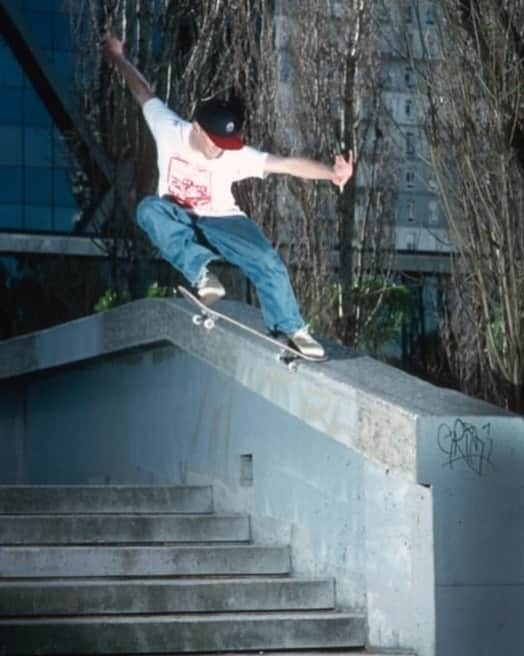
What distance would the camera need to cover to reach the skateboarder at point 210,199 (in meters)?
10.0

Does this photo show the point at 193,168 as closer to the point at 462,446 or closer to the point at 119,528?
the point at 119,528

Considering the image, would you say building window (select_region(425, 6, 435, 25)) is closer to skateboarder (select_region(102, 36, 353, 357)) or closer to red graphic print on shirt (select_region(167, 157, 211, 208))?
skateboarder (select_region(102, 36, 353, 357))

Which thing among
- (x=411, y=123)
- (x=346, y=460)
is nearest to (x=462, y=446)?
(x=346, y=460)

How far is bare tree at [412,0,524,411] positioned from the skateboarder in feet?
6.35

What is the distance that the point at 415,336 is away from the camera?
3050 cm

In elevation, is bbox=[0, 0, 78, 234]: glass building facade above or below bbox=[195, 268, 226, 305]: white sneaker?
above

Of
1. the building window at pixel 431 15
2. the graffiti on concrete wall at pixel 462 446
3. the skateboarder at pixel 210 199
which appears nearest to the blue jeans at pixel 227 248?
the skateboarder at pixel 210 199

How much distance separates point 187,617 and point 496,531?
1.66 meters

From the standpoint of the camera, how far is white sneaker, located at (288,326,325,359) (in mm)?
10117

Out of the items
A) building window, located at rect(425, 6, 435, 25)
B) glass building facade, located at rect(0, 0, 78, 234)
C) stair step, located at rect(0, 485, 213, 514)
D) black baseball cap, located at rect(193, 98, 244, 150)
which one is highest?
glass building facade, located at rect(0, 0, 78, 234)

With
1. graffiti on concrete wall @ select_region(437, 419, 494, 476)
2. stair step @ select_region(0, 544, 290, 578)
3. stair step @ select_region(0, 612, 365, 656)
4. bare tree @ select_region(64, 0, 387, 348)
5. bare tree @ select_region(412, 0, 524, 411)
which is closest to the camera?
stair step @ select_region(0, 612, 365, 656)

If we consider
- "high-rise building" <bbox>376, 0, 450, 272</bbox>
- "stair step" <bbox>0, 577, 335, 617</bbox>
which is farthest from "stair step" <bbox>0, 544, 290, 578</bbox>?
"high-rise building" <bbox>376, 0, 450, 272</bbox>

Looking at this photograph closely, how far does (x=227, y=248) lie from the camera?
1040cm

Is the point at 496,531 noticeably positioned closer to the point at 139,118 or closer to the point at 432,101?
the point at 432,101
